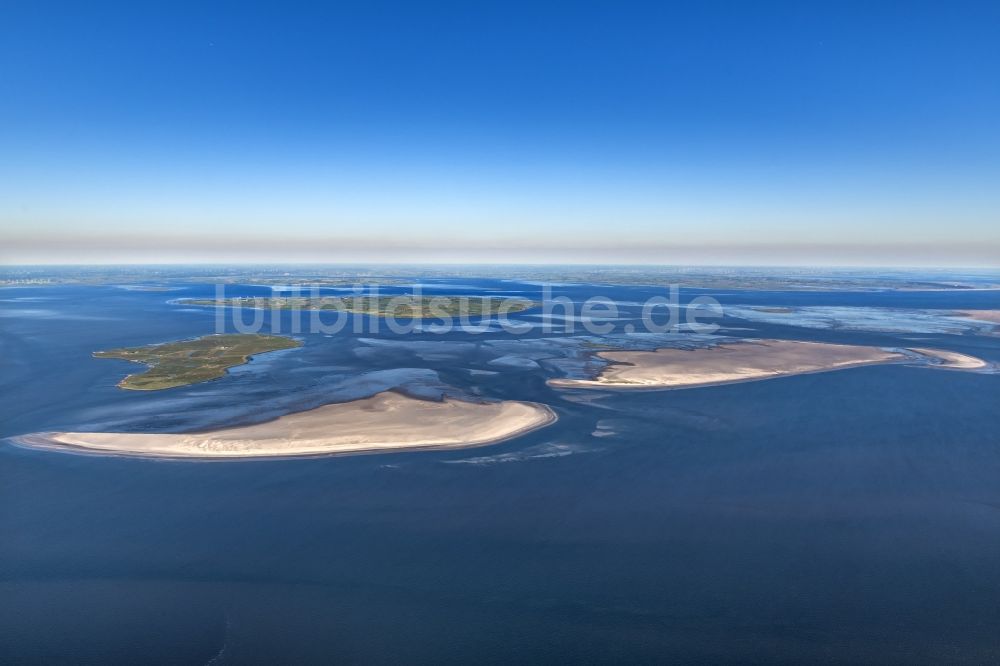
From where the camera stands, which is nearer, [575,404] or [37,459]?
[37,459]

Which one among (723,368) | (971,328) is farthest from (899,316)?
(723,368)

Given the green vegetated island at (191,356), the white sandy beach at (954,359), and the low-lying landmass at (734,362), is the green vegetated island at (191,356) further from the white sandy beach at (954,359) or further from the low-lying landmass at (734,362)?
the white sandy beach at (954,359)

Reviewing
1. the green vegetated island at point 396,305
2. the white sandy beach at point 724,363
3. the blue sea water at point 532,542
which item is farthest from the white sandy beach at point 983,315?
the green vegetated island at point 396,305

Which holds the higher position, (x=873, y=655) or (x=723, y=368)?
(x=723, y=368)

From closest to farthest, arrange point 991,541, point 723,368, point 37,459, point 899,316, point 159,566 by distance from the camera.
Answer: point 159,566 → point 991,541 → point 37,459 → point 723,368 → point 899,316

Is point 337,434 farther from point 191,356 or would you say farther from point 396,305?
point 396,305

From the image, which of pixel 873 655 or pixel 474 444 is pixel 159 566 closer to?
pixel 474 444

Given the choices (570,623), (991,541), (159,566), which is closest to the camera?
(570,623)
